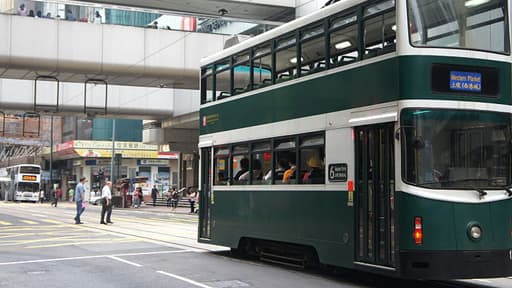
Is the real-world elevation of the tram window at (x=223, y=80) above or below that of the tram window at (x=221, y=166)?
above

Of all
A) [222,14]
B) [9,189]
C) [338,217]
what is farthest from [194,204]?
[9,189]

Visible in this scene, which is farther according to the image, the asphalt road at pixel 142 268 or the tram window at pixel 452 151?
→ the asphalt road at pixel 142 268

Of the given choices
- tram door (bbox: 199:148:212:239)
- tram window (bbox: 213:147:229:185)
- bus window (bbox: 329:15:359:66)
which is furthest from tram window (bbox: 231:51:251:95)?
bus window (bbox: 329:15:359:66)

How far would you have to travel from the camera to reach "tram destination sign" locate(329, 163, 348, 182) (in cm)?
973

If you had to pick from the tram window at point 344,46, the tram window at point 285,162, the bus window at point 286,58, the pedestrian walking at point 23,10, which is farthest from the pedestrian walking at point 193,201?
the tram window at point 344,46

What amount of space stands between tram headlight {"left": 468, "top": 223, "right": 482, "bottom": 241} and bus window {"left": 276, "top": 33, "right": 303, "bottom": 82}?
3999mm

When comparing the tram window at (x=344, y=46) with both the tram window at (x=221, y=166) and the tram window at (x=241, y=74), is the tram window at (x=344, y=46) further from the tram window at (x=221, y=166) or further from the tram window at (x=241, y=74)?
the tram window at (x=221, y=166)

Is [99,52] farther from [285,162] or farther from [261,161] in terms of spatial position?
[285,162]

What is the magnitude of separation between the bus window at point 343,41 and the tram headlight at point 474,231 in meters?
2.81

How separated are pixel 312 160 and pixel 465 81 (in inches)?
108

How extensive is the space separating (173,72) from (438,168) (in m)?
16.7

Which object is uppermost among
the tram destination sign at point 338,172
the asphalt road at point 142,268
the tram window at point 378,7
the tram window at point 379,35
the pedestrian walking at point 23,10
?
the pedestrian walking at point 23,10

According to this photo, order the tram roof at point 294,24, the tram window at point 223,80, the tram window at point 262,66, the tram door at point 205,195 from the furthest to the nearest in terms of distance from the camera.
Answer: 1. the tram door at point 205,195
2. the tram window at point 223,80
3. the tram window at point 262,66
4. the tram roof at point 294,24

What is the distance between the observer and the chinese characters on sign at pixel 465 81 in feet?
28.7
